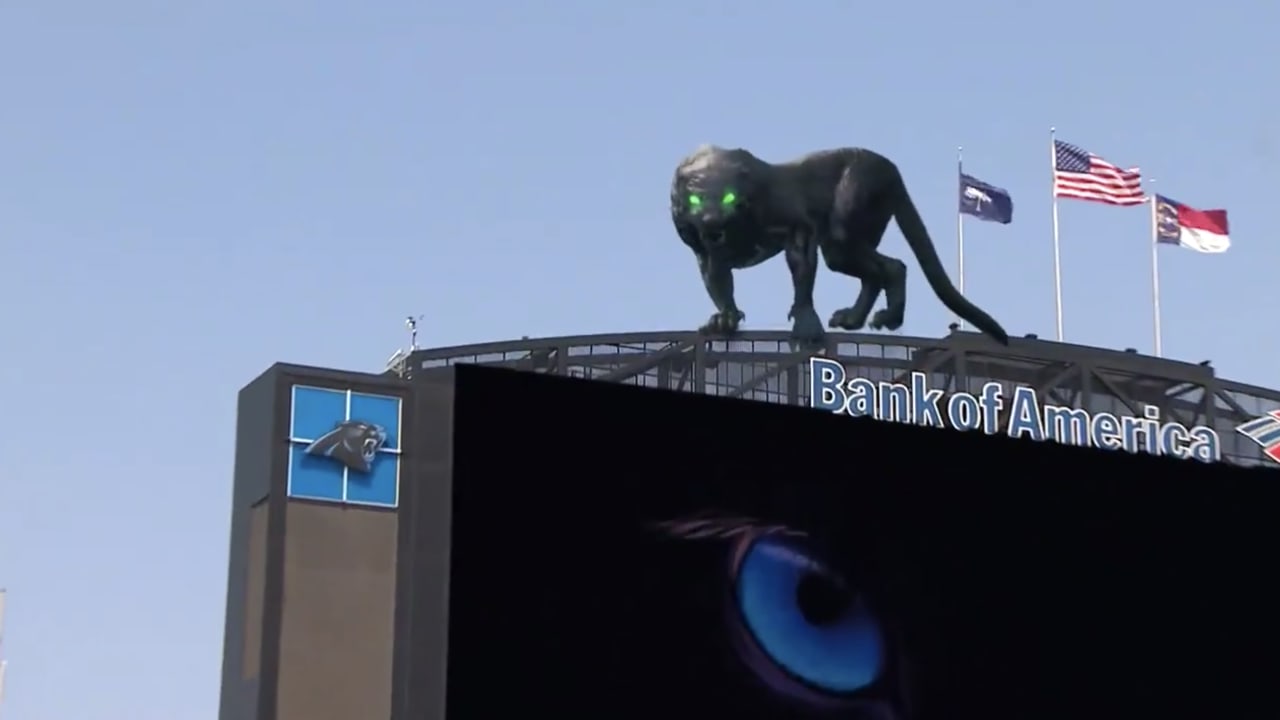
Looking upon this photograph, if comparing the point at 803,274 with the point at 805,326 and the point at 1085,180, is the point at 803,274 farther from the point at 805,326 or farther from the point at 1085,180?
the point at 1085,180

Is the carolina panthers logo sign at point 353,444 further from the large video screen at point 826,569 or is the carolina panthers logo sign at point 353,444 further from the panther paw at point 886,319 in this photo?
the panther paw at point 886,319

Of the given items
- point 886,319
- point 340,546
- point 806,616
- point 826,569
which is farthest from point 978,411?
point 340,546

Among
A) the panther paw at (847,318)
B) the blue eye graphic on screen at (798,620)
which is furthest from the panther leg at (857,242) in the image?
the blue eye graphic on screen at (798,620)

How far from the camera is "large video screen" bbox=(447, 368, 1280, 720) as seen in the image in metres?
26.0

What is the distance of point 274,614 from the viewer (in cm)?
2639

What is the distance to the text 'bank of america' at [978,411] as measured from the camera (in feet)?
109

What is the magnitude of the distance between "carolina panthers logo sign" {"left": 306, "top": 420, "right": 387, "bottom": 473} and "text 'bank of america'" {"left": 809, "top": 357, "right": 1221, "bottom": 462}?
24.4 feet

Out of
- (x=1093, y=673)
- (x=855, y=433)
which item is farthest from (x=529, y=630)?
(x=1093, y=673)

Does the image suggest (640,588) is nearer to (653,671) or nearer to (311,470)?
(653,671)

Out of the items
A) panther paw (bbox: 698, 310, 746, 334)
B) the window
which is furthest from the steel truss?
the window

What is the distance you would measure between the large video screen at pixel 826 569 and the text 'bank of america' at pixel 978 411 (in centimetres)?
270

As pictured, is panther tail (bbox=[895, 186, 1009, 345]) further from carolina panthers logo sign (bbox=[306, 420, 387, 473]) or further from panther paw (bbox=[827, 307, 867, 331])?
carolina panthers logo sign (bbox=[306, 420, 387, 473])

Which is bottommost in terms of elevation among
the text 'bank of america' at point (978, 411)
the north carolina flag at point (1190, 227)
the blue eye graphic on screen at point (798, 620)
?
the blue eye graphic on screen at point (798, 620)

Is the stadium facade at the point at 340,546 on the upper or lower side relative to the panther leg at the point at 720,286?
lower
